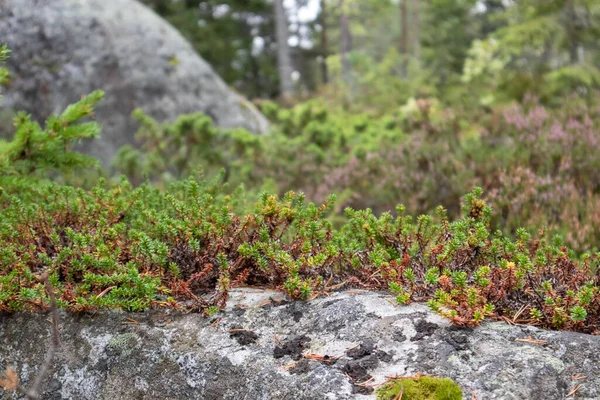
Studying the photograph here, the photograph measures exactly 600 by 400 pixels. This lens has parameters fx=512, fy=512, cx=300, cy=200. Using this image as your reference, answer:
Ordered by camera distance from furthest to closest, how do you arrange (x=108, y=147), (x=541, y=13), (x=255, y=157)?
(x=541, y=13) → (x=108, y=147) → (x=255, y=157)

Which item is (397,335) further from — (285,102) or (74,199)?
(285,102)

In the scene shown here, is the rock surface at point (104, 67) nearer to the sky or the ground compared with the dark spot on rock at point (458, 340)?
nearer to the sky

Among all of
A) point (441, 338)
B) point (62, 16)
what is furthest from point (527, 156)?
point (62, 16)

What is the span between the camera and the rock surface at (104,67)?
26.2 ft

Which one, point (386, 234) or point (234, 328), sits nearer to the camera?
point (234, 328)

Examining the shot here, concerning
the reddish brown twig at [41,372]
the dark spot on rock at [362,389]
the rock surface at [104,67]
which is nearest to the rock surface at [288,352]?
the dark spot on rock at [362,389]

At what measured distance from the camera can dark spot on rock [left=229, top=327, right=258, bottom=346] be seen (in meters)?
2.22

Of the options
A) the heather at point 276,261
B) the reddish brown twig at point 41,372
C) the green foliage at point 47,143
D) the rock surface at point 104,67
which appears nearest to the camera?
the reddish brown twig at point 41,372

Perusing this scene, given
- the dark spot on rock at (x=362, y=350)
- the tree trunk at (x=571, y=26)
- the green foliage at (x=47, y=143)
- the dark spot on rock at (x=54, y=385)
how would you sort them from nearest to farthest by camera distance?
the dark spot on rock at (x=362, y=350) < the dark spot on rock at (x=54, y=385) < the green foliage at (x=47, y=143) < the tree trunk at (x=571, y=26)

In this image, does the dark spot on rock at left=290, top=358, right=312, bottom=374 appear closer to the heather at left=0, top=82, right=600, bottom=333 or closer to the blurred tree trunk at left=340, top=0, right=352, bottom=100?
the heather at left=0, top=82, right=600, bottom=333

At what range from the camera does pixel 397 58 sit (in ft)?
54.2

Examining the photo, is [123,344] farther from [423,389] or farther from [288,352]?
[423,389]

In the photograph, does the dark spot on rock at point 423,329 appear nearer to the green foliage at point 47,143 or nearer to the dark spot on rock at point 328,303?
the dark spot on rock at point 328,303

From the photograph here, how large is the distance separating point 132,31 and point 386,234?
7.52 m
